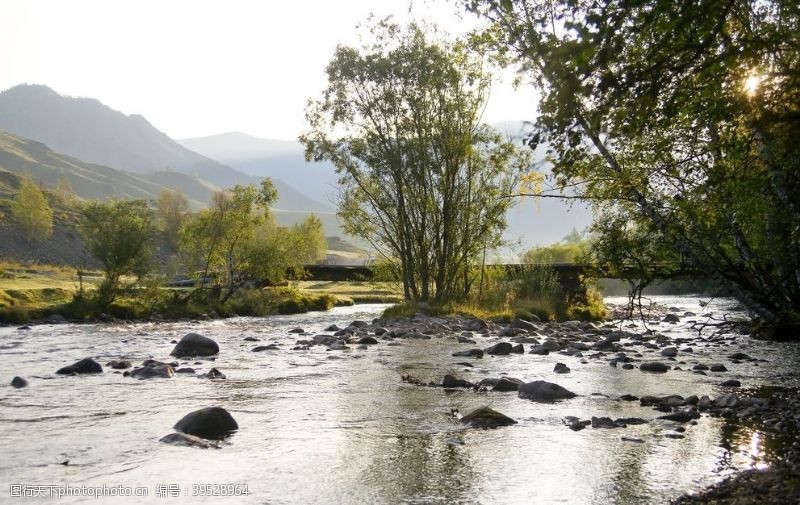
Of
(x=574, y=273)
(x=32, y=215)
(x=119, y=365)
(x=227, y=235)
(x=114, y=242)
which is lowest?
(x=119, y=365)

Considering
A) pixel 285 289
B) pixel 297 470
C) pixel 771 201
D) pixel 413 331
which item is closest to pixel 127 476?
pixel 297 470

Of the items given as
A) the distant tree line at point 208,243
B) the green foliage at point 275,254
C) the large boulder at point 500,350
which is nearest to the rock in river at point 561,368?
the large boulder at point 500,350

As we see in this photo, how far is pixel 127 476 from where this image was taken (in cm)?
658

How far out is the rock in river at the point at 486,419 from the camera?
8828 mm

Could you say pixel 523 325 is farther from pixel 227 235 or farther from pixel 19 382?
pixel 227 235

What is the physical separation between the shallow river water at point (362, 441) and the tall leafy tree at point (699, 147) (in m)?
2.74

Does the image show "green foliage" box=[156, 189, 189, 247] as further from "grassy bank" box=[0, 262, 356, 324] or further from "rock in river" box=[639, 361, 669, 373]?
"rock in river" box=[639, 361, 669, 373]

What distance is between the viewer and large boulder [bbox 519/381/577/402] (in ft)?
36.1

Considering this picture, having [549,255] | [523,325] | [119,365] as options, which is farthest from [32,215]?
[119,365]

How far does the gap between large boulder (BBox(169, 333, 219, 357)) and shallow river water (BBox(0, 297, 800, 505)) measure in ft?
12.8

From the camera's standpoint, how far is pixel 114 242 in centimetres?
3459

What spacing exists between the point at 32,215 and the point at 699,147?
405 feet

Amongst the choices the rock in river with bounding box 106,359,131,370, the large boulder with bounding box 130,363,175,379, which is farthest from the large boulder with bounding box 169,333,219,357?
the large boulder with bounding box 130,363,175,379

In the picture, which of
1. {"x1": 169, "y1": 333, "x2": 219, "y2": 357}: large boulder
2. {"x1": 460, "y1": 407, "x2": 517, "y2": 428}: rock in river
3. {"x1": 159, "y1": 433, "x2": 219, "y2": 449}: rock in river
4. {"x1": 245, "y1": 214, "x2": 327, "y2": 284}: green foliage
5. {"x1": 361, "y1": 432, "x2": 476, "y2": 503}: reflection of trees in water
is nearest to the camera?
{"x1": 361, "y1": 432, "x2": 476, "y2": 503}: reflection of trees in water
